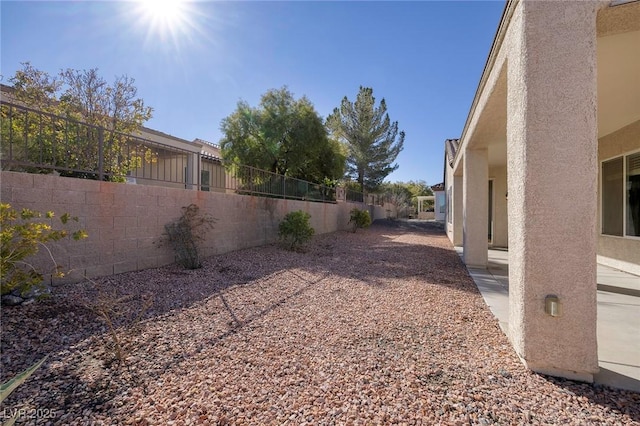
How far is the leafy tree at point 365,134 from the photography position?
26.0 metres

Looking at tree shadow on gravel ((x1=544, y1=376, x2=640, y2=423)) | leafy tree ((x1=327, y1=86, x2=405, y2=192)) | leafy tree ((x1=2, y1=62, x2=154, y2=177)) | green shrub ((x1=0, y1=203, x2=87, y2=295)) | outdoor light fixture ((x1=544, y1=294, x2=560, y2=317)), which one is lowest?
tree shadow on gravel ((x1=544, y1=376, x2=640, y2=423))

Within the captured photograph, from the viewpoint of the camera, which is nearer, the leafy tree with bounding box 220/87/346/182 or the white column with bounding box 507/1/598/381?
the white column with bounding box 507/1/598/381

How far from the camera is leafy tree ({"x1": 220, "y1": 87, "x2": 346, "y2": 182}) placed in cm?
1528

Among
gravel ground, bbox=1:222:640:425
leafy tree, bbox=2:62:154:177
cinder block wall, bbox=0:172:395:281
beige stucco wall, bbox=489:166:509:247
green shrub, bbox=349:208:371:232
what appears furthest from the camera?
green shrub, bbox=349:208:371:232

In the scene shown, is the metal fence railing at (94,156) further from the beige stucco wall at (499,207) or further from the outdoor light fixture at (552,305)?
the beige stucco wall at (499,207)

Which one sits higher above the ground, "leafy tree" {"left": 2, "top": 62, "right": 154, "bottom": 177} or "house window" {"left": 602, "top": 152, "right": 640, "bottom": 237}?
"leafy tree" {"left": 2, "top": 62, "right": 154, "bottom": 177}

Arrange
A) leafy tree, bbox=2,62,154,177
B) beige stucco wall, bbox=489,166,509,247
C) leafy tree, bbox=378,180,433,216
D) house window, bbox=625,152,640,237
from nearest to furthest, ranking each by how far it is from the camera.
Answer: leafy tree, bbox=2,62,154,177
house window, bbox=625,152,640,237
beige stucco wall, bbox=489,166,509,247
leafy tree, bbox=378,180,433,216

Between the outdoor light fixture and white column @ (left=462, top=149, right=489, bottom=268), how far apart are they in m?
5.00

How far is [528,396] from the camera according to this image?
216 cm

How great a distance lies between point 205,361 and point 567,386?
2.83 m

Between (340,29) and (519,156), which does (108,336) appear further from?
(340,29)

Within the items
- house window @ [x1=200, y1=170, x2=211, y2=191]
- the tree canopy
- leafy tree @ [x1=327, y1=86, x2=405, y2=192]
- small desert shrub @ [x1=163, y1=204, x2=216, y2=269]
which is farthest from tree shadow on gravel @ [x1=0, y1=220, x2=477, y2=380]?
leafy tree @ [x1=327, y1=86, x2=405, y2=192]

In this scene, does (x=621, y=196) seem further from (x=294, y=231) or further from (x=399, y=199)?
(x=399, y=199)

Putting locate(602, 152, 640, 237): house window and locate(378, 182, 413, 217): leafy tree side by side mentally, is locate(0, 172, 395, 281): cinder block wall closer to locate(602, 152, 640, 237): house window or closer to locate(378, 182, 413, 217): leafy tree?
locate(602, 152, 640, 237): house window
